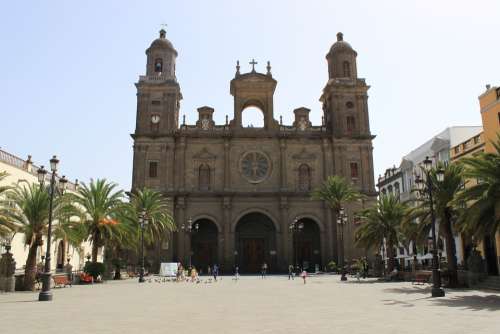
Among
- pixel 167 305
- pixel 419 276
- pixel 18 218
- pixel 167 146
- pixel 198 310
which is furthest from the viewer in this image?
pixel 167 146

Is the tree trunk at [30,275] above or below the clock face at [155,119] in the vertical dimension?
below

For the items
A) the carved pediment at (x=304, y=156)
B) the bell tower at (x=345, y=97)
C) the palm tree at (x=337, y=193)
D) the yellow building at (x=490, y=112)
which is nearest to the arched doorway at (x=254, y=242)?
the carved pediment at (x=304, y=156)

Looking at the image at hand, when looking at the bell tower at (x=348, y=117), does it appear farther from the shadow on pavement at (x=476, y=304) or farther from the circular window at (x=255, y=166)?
the shadow on pavement at (x=476, y=304)

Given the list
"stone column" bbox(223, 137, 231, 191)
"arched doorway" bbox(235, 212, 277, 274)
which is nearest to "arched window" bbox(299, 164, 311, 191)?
"arched doorway" bbox(235, 212, 277, 274)

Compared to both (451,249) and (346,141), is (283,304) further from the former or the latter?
(346,141)

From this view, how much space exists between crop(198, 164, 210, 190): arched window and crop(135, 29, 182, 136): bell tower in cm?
569

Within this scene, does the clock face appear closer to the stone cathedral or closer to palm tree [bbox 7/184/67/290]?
the stone cathedral

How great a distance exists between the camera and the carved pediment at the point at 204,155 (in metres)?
52.2

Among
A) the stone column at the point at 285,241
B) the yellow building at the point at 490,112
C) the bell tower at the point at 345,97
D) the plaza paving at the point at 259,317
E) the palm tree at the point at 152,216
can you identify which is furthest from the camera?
the bell tower at the point at 345,97

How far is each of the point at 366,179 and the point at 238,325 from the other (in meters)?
43.2

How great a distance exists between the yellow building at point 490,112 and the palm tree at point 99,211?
27.4 meters

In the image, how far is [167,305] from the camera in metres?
16.8

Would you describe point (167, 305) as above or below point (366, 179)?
below

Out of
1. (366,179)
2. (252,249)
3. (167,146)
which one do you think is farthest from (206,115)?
(366,179)
